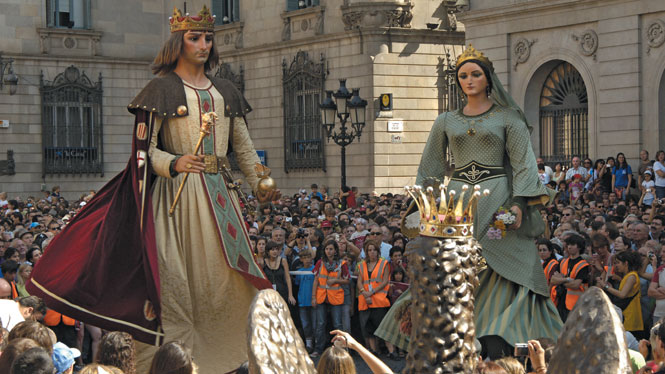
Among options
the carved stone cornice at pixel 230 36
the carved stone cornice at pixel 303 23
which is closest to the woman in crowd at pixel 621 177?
the carved stone cornice at pixel 303 23

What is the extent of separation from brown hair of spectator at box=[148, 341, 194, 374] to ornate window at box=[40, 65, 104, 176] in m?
29.2

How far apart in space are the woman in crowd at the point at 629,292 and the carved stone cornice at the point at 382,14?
17.9 meters

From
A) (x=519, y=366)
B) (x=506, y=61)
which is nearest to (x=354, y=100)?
(x=506, y=61)

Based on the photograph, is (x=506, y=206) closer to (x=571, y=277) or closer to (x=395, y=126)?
(x=571, y=277)

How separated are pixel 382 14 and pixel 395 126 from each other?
9.17ft

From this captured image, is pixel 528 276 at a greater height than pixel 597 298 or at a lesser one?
lesser

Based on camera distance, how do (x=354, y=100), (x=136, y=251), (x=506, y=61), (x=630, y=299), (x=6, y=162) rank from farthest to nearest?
(x=6, y=162) < (x=506, y=61) < (x=354, y=100) < (x=630, y=299) < (x=136, y=251)

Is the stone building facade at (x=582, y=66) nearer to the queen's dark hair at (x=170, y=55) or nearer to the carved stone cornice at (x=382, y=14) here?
the carved stone cornice at (x=382, y=14)

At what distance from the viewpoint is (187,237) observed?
6574 millimetres

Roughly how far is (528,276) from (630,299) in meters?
2.77

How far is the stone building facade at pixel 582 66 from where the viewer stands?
2005 centimetres

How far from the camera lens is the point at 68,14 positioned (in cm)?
3291

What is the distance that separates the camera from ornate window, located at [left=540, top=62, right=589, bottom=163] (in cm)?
2194

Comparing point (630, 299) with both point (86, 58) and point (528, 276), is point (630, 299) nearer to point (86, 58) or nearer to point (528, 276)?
point (528, 276)
